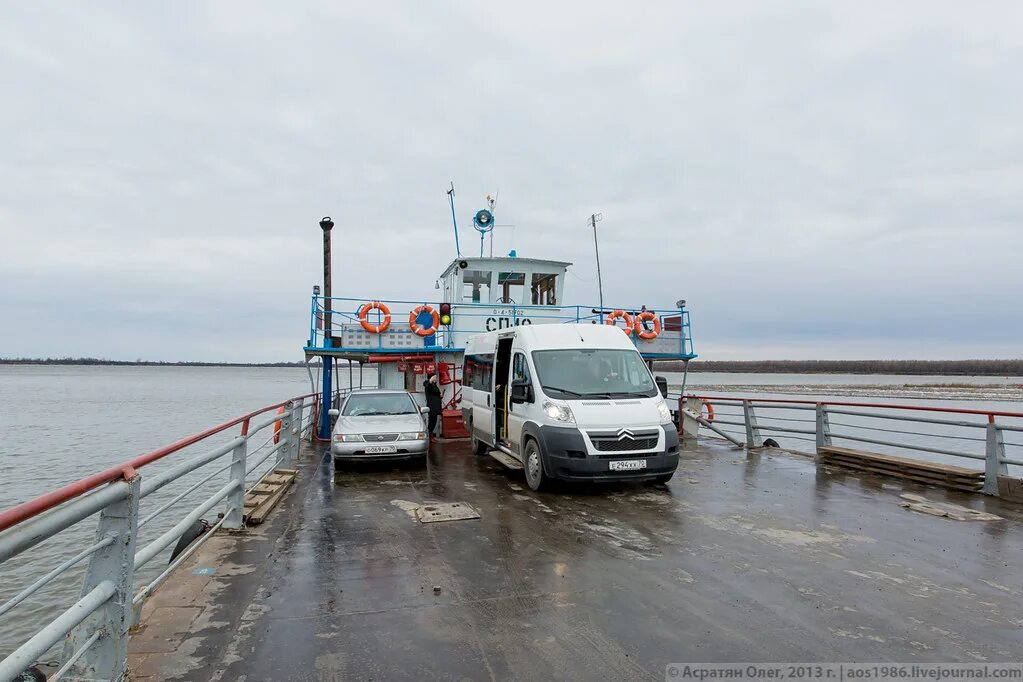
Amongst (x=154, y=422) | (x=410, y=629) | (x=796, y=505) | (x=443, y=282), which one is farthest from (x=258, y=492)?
(x=154, y=422)

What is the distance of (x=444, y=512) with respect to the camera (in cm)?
752

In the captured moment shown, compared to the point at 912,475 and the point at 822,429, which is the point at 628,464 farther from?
the point at 822,429

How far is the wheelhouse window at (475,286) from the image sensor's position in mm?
17094

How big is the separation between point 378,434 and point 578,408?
4.07m

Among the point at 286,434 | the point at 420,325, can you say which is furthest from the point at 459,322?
the point at 286,434

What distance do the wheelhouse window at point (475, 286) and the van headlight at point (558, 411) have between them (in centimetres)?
891

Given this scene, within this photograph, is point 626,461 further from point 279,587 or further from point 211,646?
point 211,646

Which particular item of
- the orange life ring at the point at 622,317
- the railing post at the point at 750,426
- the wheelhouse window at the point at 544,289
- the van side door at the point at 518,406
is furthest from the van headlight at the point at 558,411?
the wheelhouse window at the point at 544,289

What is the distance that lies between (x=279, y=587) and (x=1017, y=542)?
716 centimetres

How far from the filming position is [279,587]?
16.0 feet

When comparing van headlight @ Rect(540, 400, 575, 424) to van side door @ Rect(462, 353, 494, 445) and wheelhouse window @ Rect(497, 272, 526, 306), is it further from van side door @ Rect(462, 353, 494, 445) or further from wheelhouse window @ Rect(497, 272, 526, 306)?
wheelhouse window @ Rect(497, 272, 526, 306)

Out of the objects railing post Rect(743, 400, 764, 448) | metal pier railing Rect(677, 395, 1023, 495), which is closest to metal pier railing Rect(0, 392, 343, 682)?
metal pier railing Rect(677, 395, 1023, 495)

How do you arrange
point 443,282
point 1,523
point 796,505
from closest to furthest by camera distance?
point 1,523, point 796,505, point 443,282

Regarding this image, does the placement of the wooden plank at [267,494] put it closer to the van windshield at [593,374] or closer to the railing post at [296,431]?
the railing post at [296,431]
